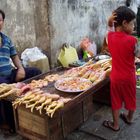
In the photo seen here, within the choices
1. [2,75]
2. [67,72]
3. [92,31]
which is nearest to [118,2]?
[92,31]

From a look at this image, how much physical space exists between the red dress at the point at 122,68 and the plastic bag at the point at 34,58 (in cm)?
226

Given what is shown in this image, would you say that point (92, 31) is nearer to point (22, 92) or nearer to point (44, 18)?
point (44, 18)

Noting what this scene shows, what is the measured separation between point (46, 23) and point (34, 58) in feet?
2.68

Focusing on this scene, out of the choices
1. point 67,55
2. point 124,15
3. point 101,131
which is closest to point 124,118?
point 101,131

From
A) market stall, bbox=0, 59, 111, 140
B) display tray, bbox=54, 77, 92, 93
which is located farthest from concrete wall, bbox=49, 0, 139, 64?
display tray, bbox=54, 77, 92, 93

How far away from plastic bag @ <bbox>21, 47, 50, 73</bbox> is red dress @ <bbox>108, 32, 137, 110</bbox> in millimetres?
2261

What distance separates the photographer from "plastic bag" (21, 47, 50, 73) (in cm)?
557

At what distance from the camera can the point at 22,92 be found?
3611 mm

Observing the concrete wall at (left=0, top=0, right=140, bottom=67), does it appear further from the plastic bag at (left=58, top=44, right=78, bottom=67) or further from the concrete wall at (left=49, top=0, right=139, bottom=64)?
the plastic bag at (left=58, top=44, right=78, bottom=67)

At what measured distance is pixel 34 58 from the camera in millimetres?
5590

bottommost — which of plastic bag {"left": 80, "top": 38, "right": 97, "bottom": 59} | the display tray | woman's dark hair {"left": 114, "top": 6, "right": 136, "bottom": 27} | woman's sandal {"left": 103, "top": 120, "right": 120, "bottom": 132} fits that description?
woman's sandal {"left": 103, "top": 120, "right": 120, "bottom": 132}

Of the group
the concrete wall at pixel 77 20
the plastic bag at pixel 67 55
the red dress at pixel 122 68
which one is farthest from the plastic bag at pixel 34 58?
the red dress at pixel 122 68

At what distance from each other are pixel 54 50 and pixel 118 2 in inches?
138

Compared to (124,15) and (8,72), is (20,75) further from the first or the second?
(124,15)
